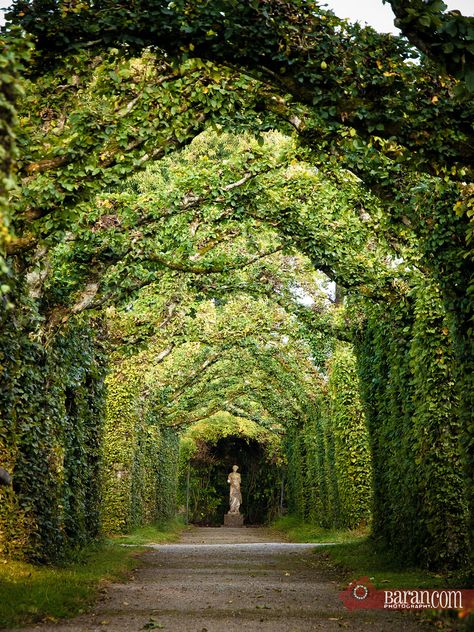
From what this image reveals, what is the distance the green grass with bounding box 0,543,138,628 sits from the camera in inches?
309

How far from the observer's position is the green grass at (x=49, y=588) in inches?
309

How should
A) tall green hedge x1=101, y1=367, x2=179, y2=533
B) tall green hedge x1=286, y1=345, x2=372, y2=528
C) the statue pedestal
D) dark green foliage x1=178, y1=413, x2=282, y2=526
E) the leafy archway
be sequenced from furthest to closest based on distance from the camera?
dark green foliage x1=178, y1=413, x2=282, y2=526 → the statue pedestal → tall green hedge x1=101, y1=367, x2=179, y2=533 → tall green hedge x1=286, y1=345, x2=372, y2=528 → the leafy archway

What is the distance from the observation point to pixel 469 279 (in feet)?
29.7

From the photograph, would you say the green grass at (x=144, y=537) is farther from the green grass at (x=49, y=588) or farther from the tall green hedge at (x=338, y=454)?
the green grass at (x=49, y=588)

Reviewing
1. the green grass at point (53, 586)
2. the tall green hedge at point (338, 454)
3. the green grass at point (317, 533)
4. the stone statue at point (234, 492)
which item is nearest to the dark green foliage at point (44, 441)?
the green grass at point (53, 586)

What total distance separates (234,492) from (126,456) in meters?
23.9

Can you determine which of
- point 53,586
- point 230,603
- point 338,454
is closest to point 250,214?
point 230,603

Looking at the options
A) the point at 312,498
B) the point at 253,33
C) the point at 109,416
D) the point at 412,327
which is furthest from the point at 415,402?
the point at 312,498

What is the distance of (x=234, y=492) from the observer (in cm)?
4597

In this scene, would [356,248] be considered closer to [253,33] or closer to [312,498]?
[253,33]

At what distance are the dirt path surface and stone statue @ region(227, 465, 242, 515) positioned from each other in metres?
30.7

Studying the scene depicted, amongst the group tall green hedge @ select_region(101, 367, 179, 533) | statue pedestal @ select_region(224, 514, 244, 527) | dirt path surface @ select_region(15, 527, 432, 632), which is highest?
tall green hedge @ select_region(101, 367, 179, 533)

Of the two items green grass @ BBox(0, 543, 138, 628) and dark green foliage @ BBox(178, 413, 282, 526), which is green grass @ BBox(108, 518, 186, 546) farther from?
dark green foliage @ BBox(178, 413, 282, 526)

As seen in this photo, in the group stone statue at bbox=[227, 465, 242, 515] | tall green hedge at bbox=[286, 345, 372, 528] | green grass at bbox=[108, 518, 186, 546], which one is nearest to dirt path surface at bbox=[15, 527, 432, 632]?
green grass at bbox=[108, 518, 186, 546]
